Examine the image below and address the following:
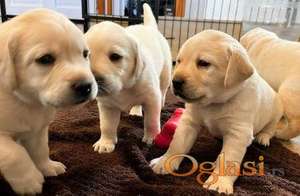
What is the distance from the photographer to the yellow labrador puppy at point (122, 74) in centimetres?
131

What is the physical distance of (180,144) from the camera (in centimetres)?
141

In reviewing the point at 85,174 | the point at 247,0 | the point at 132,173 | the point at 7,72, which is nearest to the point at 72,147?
the point at 85,174

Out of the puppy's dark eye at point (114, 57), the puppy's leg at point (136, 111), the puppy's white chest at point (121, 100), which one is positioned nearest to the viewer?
the puppy's dark eye at point (114, 57)

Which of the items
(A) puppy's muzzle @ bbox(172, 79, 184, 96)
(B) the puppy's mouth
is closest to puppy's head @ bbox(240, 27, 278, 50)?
(A) puppy's muzzle @ bbox(172, 79, 184, 96)

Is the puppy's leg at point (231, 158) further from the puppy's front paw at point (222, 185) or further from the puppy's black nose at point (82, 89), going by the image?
the puppy's black nose at point (82, 89)

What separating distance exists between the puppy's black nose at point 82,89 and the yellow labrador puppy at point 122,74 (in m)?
0.21

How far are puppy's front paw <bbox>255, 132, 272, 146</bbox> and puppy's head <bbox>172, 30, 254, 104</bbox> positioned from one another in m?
0.52

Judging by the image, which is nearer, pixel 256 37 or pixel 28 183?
pixel 28 183

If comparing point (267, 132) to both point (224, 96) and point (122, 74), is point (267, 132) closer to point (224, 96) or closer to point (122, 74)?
point (224, 96)

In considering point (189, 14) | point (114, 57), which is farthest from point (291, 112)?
point (189, 14)

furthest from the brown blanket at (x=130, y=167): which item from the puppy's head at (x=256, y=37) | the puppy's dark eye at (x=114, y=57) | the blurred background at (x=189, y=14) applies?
the blurred background at (x=189, y=14)

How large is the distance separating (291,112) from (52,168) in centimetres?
117

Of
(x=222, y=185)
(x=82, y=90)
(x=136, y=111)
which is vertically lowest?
(x=136, y=111)

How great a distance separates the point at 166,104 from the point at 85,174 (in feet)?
3.35
